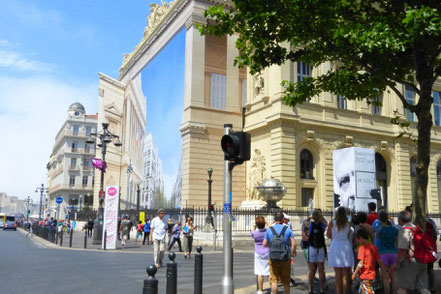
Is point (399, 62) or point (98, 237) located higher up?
point (399, 62)

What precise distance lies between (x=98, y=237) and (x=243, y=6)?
17200 millimetres

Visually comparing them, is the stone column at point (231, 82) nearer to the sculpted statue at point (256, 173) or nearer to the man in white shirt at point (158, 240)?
the sculpted statue at point (256, 173)

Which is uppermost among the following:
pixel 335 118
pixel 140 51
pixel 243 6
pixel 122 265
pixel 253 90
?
pixel 140 51

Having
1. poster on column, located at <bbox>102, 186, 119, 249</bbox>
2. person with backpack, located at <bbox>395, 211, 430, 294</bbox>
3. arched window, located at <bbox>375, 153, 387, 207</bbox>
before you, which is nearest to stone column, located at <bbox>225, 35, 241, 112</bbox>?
arched window, located at <bbox>375, 153, 387, 207</bbox>

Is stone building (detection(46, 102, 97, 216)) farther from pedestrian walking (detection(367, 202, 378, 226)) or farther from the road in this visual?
pedestrian walking (detection(367, 202, 378, 226))

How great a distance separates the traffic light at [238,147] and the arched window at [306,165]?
76.8 feet

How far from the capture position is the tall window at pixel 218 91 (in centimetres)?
3288

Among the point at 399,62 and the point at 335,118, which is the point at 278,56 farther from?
the point at 335,118

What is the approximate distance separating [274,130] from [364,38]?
811 inches

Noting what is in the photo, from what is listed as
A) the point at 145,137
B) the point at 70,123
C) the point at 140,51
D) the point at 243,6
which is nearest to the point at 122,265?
the point at 243,6

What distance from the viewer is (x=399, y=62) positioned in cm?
1004

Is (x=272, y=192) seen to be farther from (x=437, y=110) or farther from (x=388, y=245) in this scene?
(x=437, y=110)

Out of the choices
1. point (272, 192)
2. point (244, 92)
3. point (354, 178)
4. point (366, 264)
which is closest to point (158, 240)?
point (366, 264)

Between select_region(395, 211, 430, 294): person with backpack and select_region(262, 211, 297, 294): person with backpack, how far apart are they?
6.33 feet
